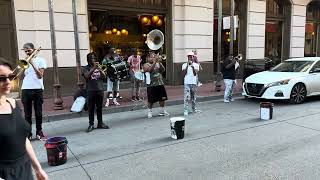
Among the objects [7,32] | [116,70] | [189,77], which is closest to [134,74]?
[116,70]

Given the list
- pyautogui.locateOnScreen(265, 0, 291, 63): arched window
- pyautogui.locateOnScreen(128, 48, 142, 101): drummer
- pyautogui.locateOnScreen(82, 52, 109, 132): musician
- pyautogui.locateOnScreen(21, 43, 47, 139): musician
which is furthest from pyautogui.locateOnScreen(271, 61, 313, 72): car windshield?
pyautogui.locateOnScreen(21, 43, 47, 139): musician

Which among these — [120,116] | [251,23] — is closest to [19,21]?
[120,116]

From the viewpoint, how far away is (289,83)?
1027cm

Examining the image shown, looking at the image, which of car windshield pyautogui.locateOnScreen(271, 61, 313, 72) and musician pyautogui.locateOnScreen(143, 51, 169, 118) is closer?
musician pyautogui.locateOnScreen(143, 51, 169, 118)

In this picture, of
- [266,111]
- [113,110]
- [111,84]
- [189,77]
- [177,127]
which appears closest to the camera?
[177,127]

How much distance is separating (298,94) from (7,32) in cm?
949

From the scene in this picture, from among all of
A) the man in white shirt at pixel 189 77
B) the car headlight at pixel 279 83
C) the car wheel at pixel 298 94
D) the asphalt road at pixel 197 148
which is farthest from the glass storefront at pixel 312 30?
the man in white shirt at pixel 189 77

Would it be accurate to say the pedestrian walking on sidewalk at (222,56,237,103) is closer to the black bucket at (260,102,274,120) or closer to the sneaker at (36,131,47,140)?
the black bucket at (260,102,274,120)

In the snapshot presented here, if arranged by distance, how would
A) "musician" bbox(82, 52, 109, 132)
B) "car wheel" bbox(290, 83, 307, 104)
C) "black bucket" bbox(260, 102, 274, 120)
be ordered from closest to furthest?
"musician" bbox(82, 52, 109, 132)
"black bucket" bbox(260, 102, 274, 120)
"car wheel" bbox(290, 83, 307, 104)

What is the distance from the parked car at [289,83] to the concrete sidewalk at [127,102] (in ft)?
5.52

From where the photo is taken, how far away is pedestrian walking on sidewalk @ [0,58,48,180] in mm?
2377

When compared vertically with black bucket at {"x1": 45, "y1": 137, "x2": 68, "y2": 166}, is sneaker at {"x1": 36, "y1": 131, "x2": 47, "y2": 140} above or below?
Result: below

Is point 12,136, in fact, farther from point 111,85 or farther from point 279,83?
point 279,83

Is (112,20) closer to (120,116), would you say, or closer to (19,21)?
(19,21)
